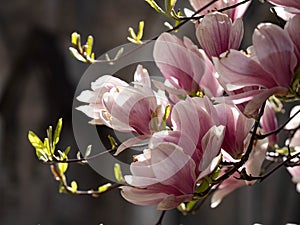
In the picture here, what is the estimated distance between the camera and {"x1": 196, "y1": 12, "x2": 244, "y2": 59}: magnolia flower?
293 millimetres

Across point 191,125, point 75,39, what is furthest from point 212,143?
point 75,39

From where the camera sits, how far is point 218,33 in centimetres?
29

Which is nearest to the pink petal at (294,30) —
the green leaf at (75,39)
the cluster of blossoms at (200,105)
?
the cluster of blossoms at (200,105)

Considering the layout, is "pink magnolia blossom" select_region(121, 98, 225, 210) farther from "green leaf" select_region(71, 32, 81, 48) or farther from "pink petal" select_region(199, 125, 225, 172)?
"green leaf" select_region(71, 32, 81, 48)

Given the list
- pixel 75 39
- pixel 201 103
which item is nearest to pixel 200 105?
pixel 201 103

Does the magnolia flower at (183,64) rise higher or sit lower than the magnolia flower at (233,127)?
higher

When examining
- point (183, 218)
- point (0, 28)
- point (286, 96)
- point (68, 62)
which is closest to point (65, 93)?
point (68, 62)

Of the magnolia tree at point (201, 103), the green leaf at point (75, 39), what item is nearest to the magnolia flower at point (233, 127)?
the magnolia tree at point (201, 103)

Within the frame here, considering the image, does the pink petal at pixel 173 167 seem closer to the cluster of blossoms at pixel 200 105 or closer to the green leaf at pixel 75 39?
the cluster of blossoms at pixel 200 105

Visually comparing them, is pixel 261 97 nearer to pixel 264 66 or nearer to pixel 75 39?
pixel 264 66

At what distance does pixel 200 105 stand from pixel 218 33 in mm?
39

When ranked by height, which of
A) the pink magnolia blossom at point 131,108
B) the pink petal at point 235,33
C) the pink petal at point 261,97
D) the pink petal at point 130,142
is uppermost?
the pink petal at point 235,33

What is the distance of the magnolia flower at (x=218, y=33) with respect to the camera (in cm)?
29

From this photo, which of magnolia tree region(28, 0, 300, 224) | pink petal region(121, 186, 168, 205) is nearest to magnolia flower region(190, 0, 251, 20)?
magnolia tree region(28, 0, 300, 224)
